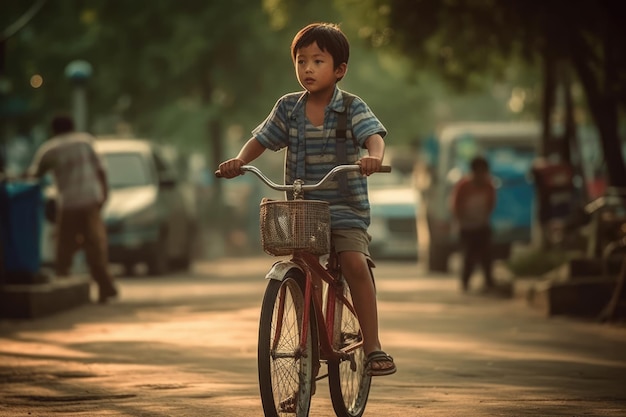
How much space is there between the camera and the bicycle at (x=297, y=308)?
757cm

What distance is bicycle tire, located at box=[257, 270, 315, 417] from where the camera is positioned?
748 centimetres

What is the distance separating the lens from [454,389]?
975 centimetres

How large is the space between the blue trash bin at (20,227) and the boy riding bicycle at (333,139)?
8487 millimetres

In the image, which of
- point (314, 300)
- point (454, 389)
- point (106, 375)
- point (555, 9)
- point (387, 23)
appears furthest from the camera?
point (387, 23)

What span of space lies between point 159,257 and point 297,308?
16950mm

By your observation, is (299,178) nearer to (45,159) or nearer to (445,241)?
(45,159)

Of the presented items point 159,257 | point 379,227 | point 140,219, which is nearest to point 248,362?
point 140,219

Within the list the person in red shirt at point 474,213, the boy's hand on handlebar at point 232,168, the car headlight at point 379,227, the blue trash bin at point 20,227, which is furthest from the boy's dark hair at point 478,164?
the boy's hand on handlebar at point 232,168

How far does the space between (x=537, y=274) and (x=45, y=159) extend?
597 cm

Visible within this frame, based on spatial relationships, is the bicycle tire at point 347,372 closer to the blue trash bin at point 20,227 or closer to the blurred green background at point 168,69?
the blue trash bin at point 20,227

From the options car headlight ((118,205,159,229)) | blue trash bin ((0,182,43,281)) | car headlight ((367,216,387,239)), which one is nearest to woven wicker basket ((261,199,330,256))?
blue trash bin ((0,182,43,281))

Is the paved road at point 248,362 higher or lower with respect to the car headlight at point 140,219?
lower

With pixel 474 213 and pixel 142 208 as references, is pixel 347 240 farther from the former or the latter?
Result: pixel 142 208

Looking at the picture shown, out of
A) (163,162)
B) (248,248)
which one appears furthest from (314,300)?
(248,248)
